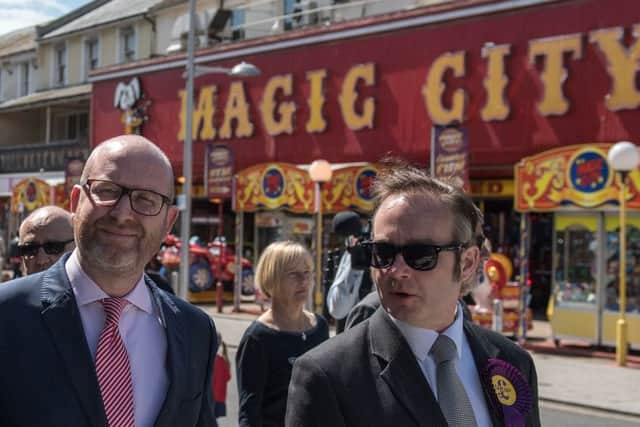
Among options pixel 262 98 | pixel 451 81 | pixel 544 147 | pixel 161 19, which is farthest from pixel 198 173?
pixel 544 147

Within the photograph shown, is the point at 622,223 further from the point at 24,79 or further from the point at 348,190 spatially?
the point at 24,79

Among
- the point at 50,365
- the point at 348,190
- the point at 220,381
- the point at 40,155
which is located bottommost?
the point at 220,381

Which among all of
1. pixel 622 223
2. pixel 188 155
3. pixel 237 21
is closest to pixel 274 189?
pixel 188 155

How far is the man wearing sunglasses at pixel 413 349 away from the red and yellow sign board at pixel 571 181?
10882 mm

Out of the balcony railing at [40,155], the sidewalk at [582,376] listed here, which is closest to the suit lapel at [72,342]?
the sidewalk at [582,376]

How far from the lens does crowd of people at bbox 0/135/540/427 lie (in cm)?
240

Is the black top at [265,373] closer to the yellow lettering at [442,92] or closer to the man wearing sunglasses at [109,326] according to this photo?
the man wearing sunglasses at [109,326]

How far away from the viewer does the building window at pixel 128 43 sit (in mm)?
31203

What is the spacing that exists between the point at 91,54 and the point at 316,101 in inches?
605

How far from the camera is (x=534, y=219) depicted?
21.5 m

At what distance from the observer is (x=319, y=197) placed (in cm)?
1738

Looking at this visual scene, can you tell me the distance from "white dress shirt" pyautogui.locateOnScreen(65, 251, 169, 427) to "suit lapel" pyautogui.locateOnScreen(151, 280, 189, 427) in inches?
1.0

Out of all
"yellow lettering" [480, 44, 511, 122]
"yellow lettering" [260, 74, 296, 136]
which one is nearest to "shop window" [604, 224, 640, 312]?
"yellow lettering" [480, 44, 511, 122]

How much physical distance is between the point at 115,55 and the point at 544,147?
1928cm
